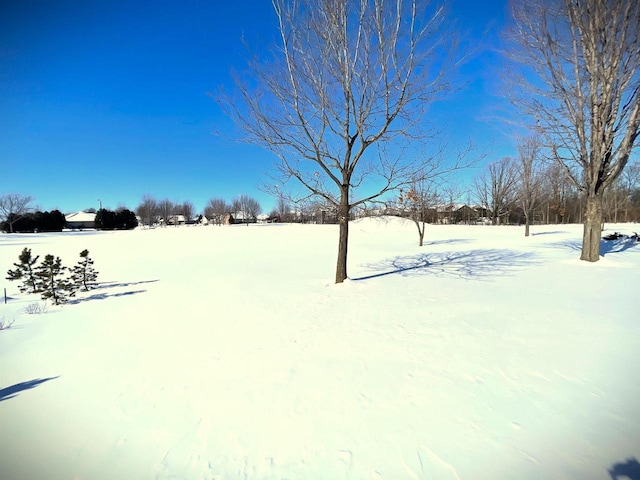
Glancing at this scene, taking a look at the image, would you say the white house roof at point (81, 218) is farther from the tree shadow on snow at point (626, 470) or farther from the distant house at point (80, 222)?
the tree shadow on snow at point (626, 470)

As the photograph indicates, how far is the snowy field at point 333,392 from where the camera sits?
204 centimetres

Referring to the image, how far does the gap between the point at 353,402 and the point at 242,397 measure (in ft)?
3.84

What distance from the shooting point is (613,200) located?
138ft

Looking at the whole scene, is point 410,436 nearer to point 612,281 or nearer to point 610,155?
point 612,281

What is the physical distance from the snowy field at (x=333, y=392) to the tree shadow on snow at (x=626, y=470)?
17 mm

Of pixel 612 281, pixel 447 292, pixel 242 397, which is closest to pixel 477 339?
pixel 447 292

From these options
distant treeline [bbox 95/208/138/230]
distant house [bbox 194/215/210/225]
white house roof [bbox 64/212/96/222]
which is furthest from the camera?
distant house [bbox 194/215/210/225]

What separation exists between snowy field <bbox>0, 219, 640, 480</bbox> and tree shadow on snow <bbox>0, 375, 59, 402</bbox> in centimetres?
2

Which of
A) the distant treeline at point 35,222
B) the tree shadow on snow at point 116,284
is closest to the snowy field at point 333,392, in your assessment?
the tree shadow on snow at point 116,284

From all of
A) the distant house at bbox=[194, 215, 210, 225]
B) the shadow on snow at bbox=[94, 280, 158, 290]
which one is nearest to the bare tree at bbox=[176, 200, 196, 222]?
the distant house at bbox=[194, 215, 210, 225]

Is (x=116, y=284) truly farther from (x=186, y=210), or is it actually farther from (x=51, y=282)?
(x=186, y=210)

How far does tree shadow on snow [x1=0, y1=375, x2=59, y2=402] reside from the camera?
301 cm

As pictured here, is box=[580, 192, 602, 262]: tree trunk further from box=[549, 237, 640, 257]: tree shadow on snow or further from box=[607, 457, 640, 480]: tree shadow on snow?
box=[607, 457, 640, 480]: tree shadow on snow

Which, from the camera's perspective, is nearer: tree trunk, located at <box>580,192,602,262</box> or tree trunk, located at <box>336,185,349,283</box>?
tree trunk, located at <box>336,185,349,283</box>
